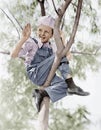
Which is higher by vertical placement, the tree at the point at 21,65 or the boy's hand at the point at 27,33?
the boy's hand at the point at 27,33

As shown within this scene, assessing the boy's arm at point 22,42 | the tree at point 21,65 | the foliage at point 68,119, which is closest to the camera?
the boy's arm at point 22,42

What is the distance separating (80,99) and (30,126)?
345 millimetres

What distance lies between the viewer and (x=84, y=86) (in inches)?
62.4

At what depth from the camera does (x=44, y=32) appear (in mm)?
1215

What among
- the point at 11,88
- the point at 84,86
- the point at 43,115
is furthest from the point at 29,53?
the point at 11,88

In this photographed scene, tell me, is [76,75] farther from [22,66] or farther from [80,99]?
[22,66]

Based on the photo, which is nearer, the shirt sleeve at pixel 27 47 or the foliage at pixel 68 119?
the shirt sleeve at pixel 27 47

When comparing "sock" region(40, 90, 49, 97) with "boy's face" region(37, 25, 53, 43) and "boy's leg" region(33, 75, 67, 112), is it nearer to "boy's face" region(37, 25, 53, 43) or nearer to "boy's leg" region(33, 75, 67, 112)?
"boy's leg" region(33, 75, 67, 112)

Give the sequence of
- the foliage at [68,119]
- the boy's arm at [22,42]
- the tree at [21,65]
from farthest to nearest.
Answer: the foliage at [68,119] < the tree at [21,65] < the boy's arm at [22,42]

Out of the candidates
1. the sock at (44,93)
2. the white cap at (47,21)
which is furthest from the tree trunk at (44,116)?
the white cap at (47,21)

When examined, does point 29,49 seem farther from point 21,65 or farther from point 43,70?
point 21,65

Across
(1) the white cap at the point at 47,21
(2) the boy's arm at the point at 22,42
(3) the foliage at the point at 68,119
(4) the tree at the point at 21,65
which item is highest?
(1) the white cap at the point at 47,21

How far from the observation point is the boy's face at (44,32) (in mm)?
1210

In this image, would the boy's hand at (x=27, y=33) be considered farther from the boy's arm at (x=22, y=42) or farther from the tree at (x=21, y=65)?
the tree at (x=21, y=65)
